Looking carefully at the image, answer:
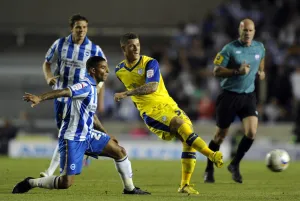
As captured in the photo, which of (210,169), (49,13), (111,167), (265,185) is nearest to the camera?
(265,185)

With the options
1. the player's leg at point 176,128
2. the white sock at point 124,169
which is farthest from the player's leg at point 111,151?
the player's leg at point 176,128

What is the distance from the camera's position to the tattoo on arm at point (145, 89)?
9.03m

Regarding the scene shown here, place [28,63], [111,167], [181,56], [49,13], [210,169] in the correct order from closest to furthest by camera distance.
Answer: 1. [210,169]
2. [111,167]
3. [181,56]
4. [28,63]
5. [49,13]

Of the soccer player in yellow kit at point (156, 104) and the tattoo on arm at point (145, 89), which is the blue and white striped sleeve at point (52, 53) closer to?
the soccer player in yellow kit at point (156, 104)

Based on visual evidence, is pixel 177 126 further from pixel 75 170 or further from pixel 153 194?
pixel 75 170

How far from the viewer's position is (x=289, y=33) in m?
22.2

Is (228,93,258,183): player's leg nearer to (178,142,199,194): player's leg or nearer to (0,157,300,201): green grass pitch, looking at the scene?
(0,157,300,201): green grass pitch

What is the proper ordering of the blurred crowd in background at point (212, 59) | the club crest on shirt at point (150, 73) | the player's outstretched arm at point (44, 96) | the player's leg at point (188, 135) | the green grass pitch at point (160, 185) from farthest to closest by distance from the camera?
1. the blurred crowd in background at point (212, 59)
2. the club crest on shirt at point (150, 73)
3. the player's leg at point (188, 135)
4. the green grass pitch at point (160, 185)
5. the player's outstretched arm at point (44, 96)

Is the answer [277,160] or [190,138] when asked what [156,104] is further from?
[277,160]

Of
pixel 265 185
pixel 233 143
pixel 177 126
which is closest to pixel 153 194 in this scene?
pixel 177 126

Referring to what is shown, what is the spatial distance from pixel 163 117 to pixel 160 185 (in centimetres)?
162

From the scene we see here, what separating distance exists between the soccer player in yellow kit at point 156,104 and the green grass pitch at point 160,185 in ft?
1.54

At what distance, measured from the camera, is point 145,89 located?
907cm

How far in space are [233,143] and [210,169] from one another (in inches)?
314
